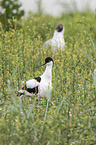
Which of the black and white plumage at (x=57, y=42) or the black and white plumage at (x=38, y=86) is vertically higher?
the black and white plumage at (x=57, y=42)

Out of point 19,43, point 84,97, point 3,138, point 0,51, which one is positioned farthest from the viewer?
point 19,43

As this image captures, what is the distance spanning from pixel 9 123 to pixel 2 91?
1.27m

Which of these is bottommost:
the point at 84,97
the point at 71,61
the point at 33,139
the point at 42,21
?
the point at 33,139

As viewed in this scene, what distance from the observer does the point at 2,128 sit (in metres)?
3.14

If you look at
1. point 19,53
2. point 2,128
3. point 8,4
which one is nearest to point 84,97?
point 2,128

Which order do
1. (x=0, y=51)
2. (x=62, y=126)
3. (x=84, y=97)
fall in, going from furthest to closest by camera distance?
(x=0, y=51) < (x=84, y=97) < (x=62, y=126)

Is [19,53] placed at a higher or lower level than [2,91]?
higher

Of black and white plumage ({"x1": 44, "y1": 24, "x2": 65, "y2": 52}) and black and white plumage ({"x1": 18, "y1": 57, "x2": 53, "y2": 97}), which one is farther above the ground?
black and white plumage ({"x1": 44, "y1": 24, "x2": 65, "y2": 52})

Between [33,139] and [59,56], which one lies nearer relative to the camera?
[33,139]

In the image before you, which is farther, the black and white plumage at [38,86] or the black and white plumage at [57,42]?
the black and white plumage at [57,42]

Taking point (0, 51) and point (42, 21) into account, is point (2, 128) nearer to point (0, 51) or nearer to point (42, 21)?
point (0, 51)

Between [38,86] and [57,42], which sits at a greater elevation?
[57,42]

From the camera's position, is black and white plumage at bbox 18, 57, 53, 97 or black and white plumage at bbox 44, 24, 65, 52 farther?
black and white plumage at bbox 44, 24, 65, 52

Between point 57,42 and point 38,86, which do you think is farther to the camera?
point 57,42
